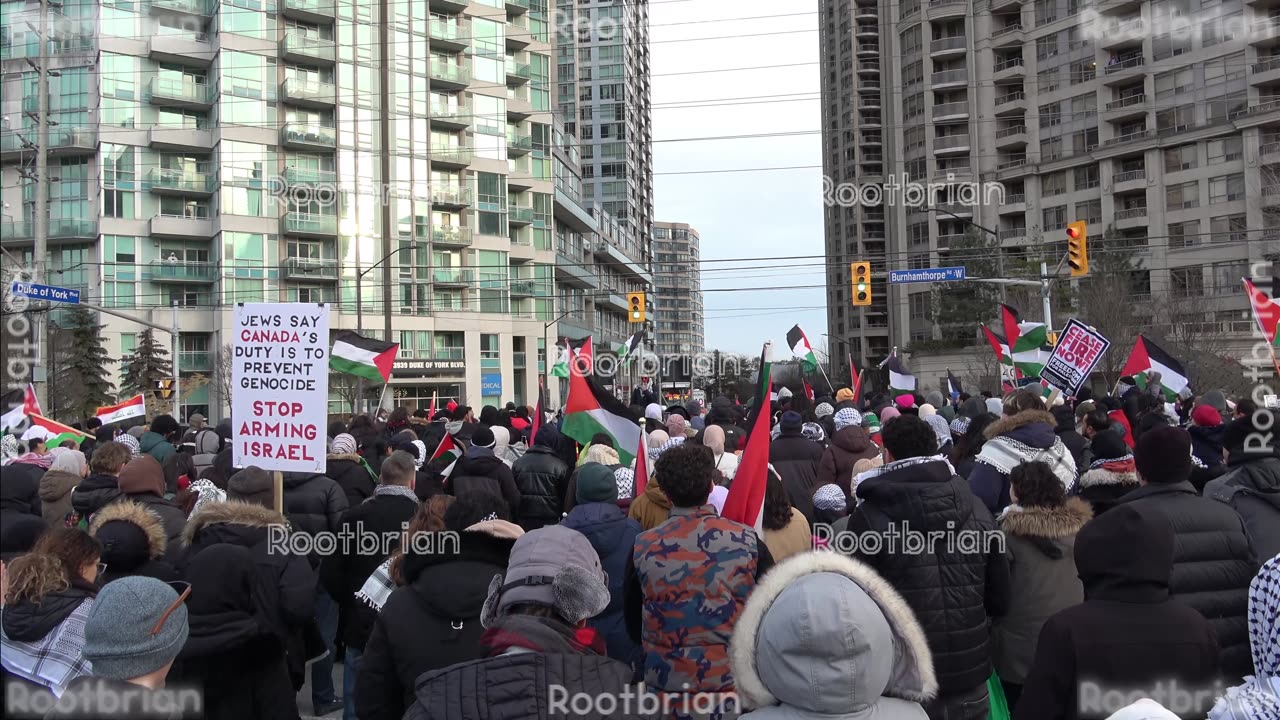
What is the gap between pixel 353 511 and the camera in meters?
6.12

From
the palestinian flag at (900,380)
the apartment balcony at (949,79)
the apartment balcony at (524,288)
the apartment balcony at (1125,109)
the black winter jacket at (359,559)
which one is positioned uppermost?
the apartment balcony at (949,79)

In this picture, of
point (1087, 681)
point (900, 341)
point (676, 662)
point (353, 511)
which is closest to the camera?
point (1087, 681)

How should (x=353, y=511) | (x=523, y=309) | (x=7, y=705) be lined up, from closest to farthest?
(x=7, y=705), (x=353, y=511), (x=523, y=309)

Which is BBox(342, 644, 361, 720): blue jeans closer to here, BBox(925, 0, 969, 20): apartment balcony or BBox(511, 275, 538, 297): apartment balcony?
BBox(511, 275, 538, 297): apartment balcony

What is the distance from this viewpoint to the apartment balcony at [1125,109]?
64.6 meters

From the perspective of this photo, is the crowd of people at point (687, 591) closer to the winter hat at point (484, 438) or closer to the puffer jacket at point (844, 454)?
the puffer jacket at point (844, 454)

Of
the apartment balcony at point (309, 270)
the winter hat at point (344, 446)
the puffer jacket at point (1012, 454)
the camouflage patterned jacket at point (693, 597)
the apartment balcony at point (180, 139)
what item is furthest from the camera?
the apartment balcony at point (309, 270)

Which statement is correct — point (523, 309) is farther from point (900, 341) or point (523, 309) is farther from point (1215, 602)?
point (1215, 602)

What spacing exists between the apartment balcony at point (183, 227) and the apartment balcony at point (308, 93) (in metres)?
8.26

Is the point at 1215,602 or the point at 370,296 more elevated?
the point at 370,296

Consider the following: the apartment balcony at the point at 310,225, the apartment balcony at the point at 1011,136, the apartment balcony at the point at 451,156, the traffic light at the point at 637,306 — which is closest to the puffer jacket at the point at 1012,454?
the traffic light at the point at 637,306

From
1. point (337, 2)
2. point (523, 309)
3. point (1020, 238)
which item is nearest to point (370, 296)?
point (523, 309)

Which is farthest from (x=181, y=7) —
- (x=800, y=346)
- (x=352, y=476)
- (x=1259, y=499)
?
(x=1259, y=499)

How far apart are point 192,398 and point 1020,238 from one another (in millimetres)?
58312
